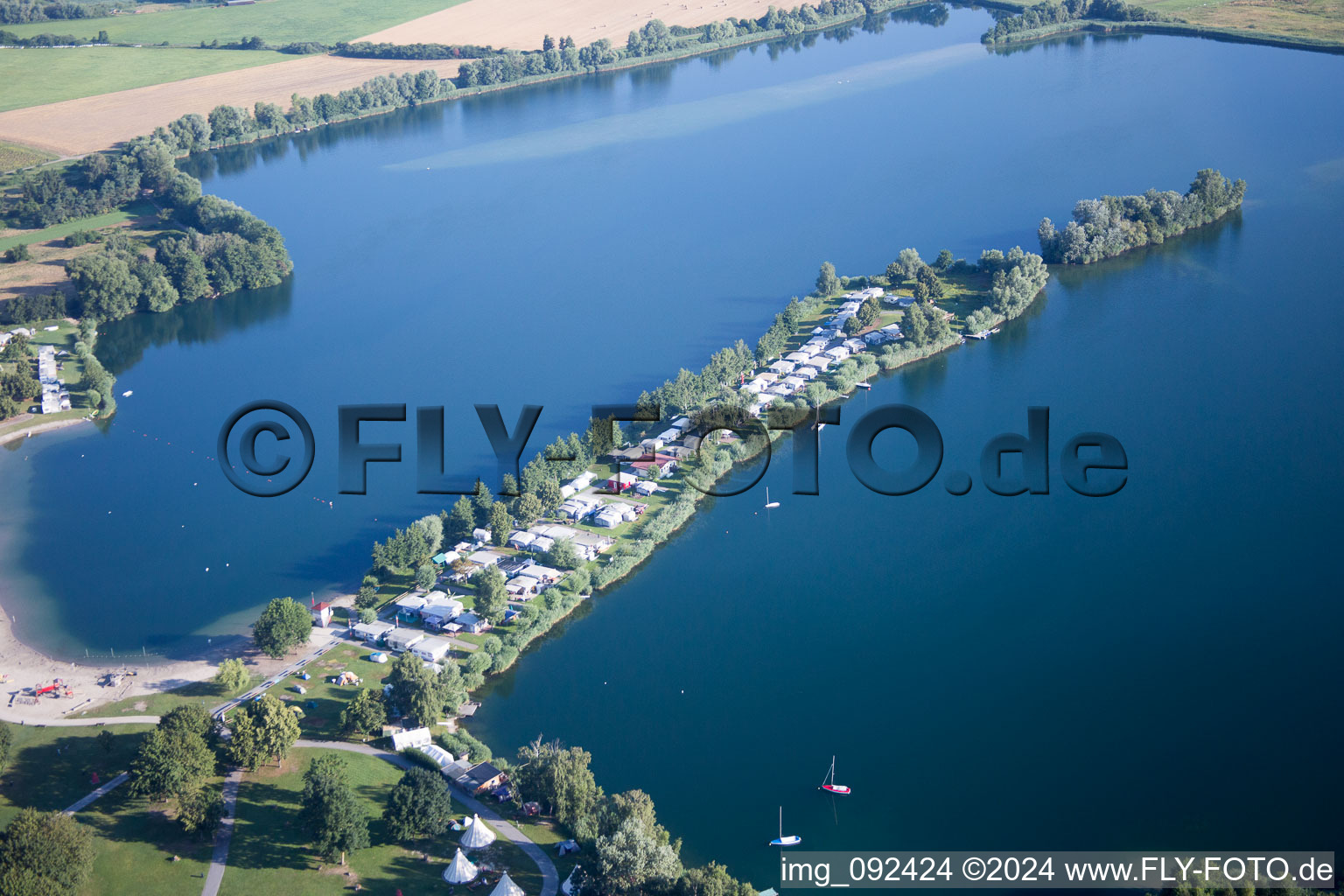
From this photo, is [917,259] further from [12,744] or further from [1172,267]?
[12,744]

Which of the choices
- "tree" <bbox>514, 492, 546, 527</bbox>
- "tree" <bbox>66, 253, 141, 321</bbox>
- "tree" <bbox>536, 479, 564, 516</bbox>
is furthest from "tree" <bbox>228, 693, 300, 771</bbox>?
"tree" <bbox>66, 253, 141, 321</bbox>

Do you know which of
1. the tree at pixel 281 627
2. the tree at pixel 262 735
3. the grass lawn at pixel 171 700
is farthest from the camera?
the tree at pixel 281 627

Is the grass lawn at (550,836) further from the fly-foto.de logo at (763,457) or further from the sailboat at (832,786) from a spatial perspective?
the fly-foto.de logo at (763,457)

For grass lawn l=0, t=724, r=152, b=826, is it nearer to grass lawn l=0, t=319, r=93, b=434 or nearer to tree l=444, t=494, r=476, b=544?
tree l=444, t=494, r=476, b=544

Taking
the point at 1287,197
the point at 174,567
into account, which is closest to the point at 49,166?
the point at 174,567

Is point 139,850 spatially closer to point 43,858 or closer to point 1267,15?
point 43,858

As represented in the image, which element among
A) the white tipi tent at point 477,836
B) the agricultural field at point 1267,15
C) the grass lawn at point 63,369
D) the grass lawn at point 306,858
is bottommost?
the grass lawn at point 306,858

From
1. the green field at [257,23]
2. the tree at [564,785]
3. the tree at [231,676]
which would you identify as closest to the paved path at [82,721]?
the tree at [231,676]
